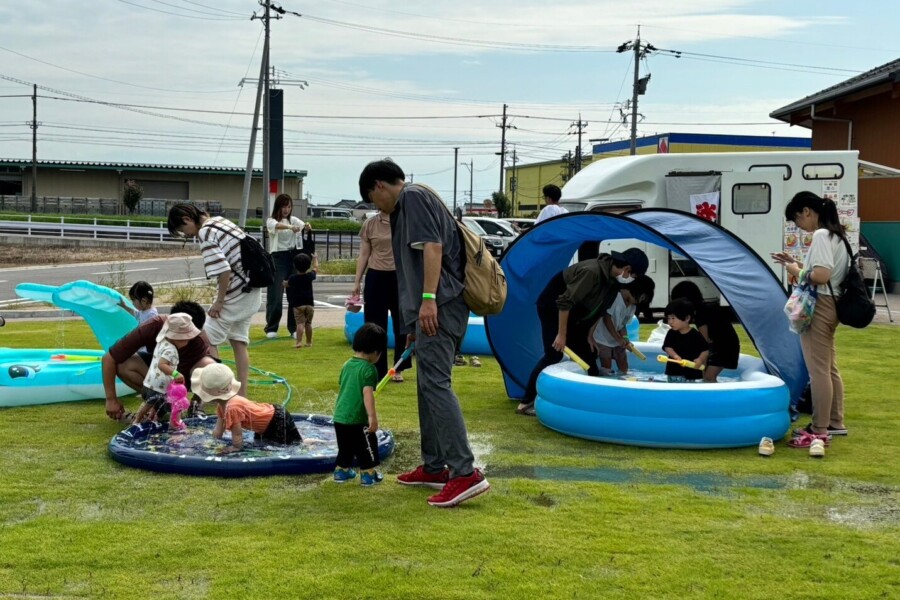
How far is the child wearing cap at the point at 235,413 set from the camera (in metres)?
6.26

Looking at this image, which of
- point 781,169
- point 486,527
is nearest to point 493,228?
point 781,169

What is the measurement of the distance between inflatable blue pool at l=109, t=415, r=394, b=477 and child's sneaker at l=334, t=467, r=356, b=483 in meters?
0.25

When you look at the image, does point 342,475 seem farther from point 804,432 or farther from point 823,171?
point 823,171

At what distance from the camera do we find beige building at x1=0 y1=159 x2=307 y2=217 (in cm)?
6519

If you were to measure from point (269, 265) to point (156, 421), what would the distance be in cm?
155

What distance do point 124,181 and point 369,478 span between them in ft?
212

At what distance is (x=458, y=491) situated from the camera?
5395mm

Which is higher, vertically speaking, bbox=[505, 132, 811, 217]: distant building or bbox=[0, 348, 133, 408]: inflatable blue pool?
bbox=[505, 132, 811, 217]: distant building

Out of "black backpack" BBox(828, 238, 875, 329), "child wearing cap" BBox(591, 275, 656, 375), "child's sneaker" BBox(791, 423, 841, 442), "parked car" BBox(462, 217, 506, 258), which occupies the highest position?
"parked car" BBox(462, 217, 506, 258)

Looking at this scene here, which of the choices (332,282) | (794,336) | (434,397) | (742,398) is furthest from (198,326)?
(332,282)

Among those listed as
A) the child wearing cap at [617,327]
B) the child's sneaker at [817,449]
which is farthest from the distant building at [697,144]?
the child's sneaker at [817,449]

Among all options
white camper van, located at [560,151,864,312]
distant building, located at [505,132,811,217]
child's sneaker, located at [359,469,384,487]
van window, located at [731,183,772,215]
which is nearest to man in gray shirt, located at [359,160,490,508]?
child's sneaker, located at [359,469,384,487]

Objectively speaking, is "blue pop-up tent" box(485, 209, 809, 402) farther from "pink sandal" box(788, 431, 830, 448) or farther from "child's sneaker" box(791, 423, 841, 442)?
"pink sandal" box(788, 431, 830, 448)

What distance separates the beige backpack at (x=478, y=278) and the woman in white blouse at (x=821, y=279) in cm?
264
